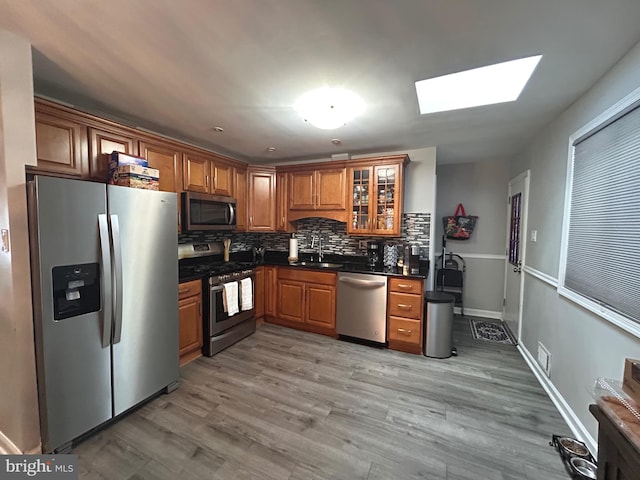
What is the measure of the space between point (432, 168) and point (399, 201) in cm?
66

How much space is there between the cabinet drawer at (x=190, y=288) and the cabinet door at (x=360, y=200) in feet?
6.50

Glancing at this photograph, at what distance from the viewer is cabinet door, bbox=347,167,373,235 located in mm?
3531

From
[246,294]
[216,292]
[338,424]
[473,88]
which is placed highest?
[473,88]

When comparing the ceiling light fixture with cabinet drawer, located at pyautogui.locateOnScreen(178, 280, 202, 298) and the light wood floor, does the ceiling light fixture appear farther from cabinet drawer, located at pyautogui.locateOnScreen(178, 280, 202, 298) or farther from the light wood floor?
the light wood floor

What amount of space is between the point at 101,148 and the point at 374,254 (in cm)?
316

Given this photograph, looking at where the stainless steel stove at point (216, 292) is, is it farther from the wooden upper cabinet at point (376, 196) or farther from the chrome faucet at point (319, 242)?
the wooden upper cabinet at point (376, 196)

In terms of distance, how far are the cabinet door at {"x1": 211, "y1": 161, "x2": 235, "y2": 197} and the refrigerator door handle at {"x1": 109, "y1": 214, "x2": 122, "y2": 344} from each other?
1607mm

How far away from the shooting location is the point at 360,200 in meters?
3.59

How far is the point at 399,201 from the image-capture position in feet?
11.0

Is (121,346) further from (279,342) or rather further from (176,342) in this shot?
(279,342)

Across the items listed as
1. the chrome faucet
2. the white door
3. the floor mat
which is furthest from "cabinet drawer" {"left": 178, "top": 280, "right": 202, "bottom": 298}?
the white door

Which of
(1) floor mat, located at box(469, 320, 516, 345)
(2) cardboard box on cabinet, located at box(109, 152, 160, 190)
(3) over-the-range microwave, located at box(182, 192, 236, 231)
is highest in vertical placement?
(2) cardboard box on cabinet, located at box(109, 152, 160, 190)

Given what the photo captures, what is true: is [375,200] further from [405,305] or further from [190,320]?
[190,320]

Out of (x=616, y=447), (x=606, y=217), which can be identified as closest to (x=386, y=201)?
(x=606, y=217)
